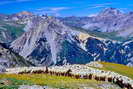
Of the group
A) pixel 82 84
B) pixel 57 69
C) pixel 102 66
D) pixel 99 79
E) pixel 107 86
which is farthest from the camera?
pixel 102 66

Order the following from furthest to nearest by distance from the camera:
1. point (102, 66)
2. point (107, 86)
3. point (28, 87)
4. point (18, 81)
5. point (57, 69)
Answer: point (102, 66) → point (57, 69) → point (107, 86) → point (18, 81) → point (28, 87)

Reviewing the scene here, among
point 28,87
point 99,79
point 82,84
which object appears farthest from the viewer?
point 99,79

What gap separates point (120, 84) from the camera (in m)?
46.5

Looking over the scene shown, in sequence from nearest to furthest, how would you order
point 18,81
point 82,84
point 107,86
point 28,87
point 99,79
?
1. point 28,87
2. point 18,81
3. point 82,84
4. point 107,86
5. point 99,79

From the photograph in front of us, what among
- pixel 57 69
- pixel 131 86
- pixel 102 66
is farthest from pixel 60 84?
pixel 102 66

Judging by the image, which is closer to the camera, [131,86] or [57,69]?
[131,86]

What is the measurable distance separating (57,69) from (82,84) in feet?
42.2

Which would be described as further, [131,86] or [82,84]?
[131,86]

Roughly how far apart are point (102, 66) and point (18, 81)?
3812 cm

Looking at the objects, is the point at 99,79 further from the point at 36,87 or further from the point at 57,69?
the point at 36,87

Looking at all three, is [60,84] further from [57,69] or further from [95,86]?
[57,69]

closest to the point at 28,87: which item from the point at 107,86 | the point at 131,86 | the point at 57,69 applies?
the point at 107,86

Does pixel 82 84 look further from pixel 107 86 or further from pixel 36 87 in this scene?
pixel 36 87

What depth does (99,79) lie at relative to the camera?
4862cm
